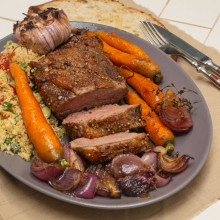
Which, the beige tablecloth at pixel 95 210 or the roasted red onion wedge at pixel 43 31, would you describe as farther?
the roasted red onion wedge at pixel 43 31

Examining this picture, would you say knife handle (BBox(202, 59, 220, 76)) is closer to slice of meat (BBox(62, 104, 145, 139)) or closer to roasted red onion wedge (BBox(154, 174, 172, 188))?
slice of meat (BBox(62, 104, 145, 139))

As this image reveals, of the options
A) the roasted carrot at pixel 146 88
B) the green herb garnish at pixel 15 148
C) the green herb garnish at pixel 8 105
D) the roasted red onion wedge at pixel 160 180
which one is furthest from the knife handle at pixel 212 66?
the green herb garnish at pixel 15 148

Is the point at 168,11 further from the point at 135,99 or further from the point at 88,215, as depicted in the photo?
the point at 88,215

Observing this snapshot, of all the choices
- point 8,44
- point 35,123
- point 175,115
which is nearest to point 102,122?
point 35,123

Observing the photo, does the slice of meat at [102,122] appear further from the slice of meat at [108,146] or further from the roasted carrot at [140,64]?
the roasted carrot at [140,64]

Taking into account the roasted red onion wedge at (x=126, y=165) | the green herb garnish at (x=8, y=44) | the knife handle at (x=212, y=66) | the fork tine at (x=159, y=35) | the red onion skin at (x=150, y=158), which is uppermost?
the knife handle at (x=212, y=66)

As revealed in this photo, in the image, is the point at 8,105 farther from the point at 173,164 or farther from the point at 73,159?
the point at 173,164
